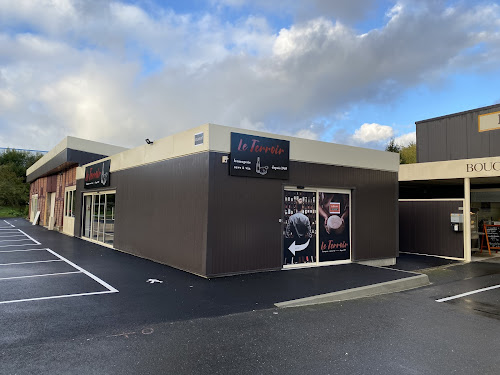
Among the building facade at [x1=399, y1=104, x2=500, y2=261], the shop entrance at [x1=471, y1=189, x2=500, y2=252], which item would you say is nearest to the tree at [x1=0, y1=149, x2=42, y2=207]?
the building facade at [x1=399, y1=104, x2=500, y2=261]

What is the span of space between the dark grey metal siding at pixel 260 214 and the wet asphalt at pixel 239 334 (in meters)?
1.22

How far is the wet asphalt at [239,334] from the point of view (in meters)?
3.74

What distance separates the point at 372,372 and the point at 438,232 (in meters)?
11.7

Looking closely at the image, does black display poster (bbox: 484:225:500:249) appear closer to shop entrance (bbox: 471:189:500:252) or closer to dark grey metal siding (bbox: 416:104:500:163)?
shop entrance (bbox: 471:189:500:252)

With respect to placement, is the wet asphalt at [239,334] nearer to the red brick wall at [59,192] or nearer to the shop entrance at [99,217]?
the shop entrance at [99,217]

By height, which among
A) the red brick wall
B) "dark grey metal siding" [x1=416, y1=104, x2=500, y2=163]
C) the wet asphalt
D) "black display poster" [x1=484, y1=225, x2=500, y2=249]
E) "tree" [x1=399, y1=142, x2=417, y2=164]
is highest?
"tree" [x1=399, y1=142, x2=417, y2=164]

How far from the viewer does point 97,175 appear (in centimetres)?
1561

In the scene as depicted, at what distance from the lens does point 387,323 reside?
5.29 meters

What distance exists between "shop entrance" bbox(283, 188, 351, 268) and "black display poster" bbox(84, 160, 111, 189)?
8.85 meters

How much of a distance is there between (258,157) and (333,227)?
138 inches

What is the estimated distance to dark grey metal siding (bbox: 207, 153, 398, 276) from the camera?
8.20 metres

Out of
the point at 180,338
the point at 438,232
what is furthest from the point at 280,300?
the point at 438,232

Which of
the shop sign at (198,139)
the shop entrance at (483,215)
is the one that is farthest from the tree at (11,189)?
the shop entrance at (483,215)

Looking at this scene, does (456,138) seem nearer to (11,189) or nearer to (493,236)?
(493,236)
